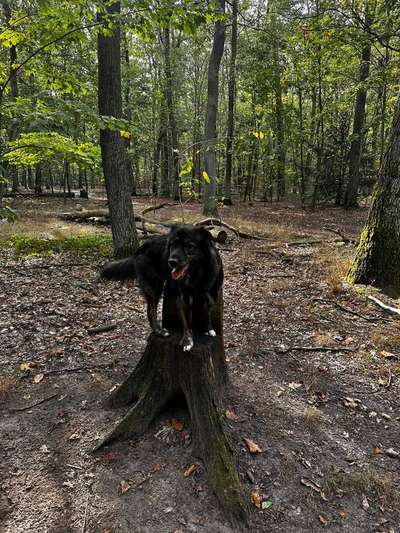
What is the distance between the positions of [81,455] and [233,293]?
4762 mm

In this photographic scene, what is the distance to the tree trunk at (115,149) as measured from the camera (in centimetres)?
829

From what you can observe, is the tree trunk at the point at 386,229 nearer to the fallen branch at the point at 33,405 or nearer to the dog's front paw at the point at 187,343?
the dog's front paw at the point at 187,343

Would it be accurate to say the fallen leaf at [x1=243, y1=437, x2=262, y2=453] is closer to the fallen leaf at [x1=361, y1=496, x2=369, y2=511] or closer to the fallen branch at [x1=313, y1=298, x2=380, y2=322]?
the fallen leaf at [x1=361, y1=496, x2=369, y2=511]

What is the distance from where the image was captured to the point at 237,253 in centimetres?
1060

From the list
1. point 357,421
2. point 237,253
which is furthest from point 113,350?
point 237,253

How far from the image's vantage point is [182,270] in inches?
121

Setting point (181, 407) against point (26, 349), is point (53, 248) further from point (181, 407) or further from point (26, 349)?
point (181, 407)

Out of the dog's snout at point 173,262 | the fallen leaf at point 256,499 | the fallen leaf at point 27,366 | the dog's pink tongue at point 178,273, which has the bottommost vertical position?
the fallen leaf at point 256,499

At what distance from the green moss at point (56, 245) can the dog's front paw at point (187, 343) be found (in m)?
6.81

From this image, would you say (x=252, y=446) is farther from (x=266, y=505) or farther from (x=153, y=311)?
(x=153, y=311)

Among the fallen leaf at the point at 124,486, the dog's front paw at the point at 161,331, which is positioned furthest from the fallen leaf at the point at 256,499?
the dog's front paw at the point at 161,331

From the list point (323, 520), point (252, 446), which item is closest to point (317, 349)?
point (252, 446)

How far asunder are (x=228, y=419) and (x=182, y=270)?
1.89 m

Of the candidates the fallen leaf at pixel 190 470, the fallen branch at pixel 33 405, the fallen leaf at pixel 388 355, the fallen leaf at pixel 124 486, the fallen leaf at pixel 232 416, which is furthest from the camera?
the fallen leaf at pixel 388 355
